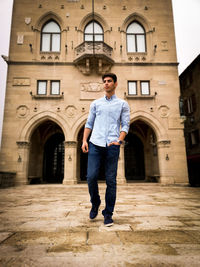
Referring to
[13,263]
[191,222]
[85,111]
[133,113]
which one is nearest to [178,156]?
[133,113]

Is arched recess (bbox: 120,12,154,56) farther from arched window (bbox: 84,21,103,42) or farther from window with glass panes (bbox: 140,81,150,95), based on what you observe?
window with glass panes (bbox: 140,81,150,95)

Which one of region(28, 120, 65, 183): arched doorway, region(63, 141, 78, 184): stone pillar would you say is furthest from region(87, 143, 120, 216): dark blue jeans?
region(28, 120, 65, 183): arched doorway


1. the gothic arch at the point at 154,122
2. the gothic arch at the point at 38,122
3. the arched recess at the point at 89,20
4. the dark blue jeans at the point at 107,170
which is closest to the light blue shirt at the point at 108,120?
the dark blue jeans at the point at 107,170

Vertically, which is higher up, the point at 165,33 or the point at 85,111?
the point at 165,33

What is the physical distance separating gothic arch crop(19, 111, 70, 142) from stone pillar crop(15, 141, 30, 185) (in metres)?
0.42

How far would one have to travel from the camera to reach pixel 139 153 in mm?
17641

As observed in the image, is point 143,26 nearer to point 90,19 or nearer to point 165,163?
point 90,19

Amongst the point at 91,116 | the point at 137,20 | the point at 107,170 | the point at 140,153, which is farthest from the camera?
the point at 140,153

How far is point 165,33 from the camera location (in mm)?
14859

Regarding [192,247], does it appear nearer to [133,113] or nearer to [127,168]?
[133,113]

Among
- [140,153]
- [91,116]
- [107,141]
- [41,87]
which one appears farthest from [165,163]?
[107,141]

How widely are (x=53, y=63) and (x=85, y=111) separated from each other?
4.44m

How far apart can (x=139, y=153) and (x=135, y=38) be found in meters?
9.88

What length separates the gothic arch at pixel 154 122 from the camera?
43.9ft
